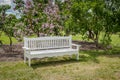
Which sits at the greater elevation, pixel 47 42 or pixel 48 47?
pixel 47 42

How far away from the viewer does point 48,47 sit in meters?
9.66

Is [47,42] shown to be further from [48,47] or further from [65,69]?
[65,69]

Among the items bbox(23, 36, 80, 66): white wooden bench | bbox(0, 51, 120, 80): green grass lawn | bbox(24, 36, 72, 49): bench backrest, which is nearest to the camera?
bbox(0, 51, 120, 80): green grass lawn

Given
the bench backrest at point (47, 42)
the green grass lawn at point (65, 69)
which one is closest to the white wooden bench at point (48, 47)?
the bench backrest at point (47, 42)

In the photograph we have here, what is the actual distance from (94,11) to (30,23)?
11.3ft

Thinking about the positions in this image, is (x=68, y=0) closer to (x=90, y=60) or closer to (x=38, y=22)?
(x=38, y=22)

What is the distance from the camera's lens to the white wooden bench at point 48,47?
880 cm

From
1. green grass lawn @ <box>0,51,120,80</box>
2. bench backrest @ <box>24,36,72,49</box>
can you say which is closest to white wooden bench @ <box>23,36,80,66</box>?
bench backrest @ <box>24,36,72,49</box>

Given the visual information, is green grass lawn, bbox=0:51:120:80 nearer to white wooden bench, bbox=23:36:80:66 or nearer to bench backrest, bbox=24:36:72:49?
white wooden bench, bbox=23:36:80:66

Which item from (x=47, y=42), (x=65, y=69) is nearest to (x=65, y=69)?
(x=65, y=69)

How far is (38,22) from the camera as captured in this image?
36.9ft

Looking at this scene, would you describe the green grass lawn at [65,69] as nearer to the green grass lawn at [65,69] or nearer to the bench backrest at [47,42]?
the green grass lawn at [65,69]

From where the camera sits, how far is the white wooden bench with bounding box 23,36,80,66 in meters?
8.80

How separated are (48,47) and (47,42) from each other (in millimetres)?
231
